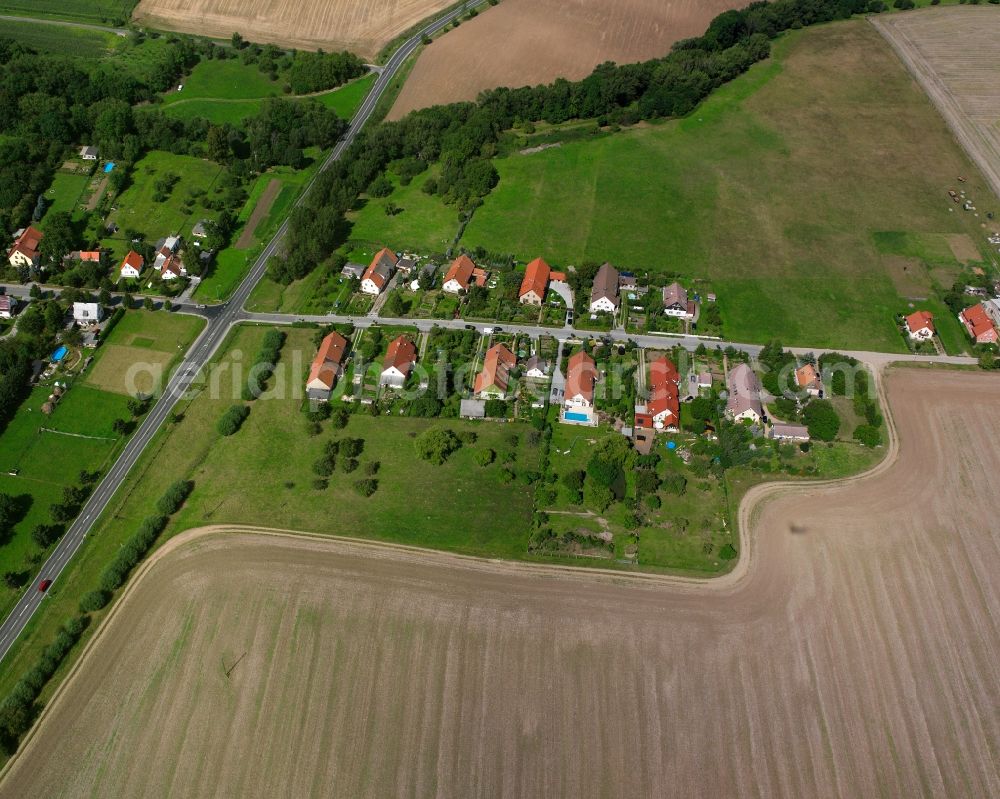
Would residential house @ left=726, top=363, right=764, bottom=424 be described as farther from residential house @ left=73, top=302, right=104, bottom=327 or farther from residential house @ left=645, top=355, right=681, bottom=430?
residential house @ left=73, top=302, right=104, bottom=327

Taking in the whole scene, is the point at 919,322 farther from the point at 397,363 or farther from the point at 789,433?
the point at 397,363

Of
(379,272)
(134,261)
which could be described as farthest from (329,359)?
(134,261)

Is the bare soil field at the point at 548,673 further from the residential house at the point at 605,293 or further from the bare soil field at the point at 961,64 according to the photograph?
the bare soil field at the point at 961,64

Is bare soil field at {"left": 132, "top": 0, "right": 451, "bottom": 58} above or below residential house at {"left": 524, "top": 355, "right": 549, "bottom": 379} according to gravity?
above

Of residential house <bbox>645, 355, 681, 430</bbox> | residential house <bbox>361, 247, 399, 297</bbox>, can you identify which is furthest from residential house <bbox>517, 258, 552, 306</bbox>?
residential house <bbox>361, 247, 399, 297</bbox>

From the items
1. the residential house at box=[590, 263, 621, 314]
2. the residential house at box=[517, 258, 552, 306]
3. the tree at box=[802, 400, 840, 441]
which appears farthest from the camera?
the residential house at box=[517, 258, 552, 306]

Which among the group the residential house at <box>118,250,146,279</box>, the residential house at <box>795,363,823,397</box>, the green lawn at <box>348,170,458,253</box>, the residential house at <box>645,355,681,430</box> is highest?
the green lawn at <box>348,170,458,253</box>

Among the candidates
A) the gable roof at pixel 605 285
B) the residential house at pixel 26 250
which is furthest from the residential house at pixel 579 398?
the residential house at pixel 26 250
